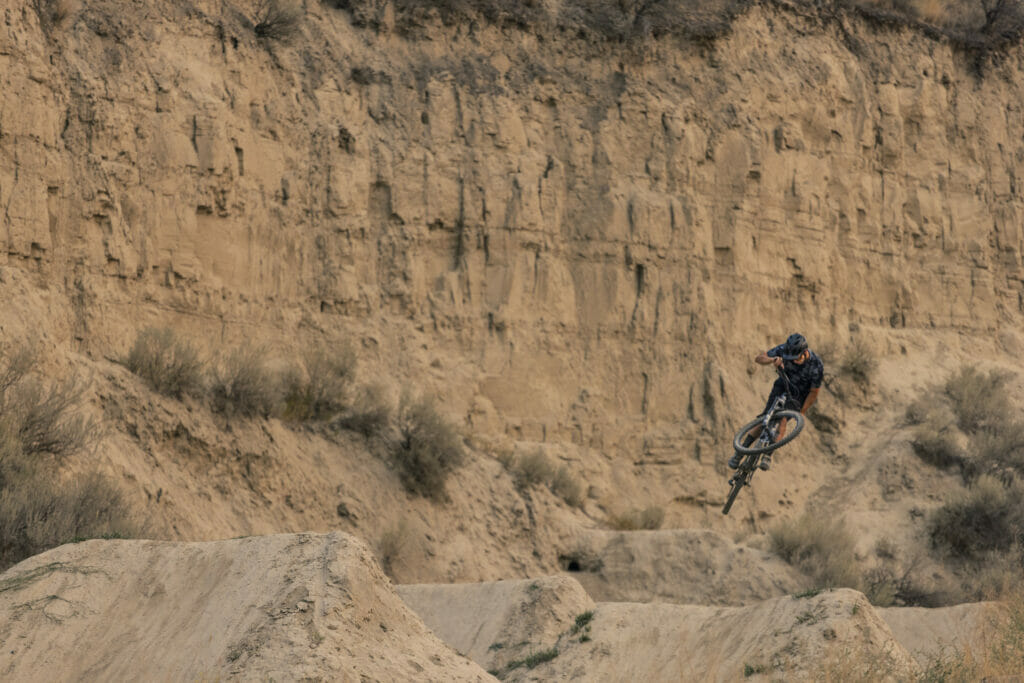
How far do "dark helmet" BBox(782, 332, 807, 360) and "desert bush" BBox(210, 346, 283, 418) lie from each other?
28.3 feet

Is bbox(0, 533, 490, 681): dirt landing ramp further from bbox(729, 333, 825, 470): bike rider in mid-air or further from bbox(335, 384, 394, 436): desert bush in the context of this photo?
bbox(335, 384, 394, 436): desert bush

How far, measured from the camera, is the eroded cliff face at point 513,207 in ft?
68.2

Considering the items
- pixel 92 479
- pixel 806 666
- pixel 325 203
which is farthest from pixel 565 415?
pixel 806 666

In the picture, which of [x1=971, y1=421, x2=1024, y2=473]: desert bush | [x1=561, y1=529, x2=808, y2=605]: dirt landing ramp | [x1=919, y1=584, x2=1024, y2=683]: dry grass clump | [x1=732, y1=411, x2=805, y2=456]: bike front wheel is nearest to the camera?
[x1=919, y1=584, x2=1024, y2=683]: dry grass clump

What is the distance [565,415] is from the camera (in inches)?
963

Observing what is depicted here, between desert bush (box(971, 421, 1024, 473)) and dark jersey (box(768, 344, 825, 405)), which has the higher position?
dark jersey (box(768, 344, 825, 405))

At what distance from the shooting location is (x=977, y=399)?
27.3m

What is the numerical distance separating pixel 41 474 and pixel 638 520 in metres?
10.7

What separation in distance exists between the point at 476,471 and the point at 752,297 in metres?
7.41

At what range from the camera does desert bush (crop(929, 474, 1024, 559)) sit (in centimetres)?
2394

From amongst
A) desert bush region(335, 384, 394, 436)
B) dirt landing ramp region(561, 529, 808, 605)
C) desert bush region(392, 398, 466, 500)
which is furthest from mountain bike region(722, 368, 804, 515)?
desert bush region(335, 384, 394, 436)

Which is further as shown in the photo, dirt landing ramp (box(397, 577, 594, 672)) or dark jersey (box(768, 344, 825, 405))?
dirt landing ramp (box(397, 577, 594, 672))

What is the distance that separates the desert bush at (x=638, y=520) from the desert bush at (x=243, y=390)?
6314 millimetres

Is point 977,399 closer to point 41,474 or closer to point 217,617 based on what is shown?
point 41,474
